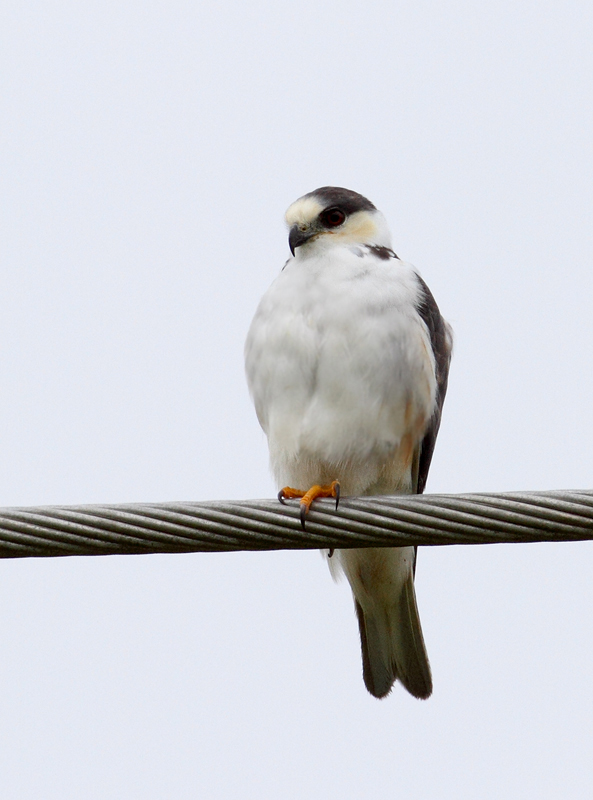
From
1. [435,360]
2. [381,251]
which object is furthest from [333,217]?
[435,360]

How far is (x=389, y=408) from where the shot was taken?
4.79m

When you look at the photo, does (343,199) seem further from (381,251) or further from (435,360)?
(435,360)

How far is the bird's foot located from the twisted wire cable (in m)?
0.19

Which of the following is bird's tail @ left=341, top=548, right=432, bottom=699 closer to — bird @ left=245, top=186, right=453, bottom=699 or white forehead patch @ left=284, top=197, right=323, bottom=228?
bird @ left=245, top=186, right=453, bottom=699

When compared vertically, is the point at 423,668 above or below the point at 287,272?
below

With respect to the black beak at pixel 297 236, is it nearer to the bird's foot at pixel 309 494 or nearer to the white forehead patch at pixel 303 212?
the white forehead patch at pixel 303 212

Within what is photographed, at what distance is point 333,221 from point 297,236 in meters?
0.22

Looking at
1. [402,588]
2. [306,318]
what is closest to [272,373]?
[306,318]

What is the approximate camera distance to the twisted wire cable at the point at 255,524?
357 cm

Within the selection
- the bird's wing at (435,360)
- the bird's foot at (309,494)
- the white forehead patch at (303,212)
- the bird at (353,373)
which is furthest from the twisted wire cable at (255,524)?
the white forehead patch at (303,212)

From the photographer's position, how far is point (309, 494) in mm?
4297

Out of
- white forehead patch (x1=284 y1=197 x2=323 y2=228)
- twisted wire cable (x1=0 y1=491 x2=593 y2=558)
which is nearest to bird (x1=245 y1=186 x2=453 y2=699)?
white forehead patch (x1=284 y1=197 x2=323 y2=228)

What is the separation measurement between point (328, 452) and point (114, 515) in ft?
4.72

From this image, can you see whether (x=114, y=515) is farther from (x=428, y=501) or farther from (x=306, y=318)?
(x=306, y=318)
